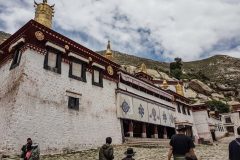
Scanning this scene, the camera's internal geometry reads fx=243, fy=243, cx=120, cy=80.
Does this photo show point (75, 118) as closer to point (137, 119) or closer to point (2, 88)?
point (2, 88)

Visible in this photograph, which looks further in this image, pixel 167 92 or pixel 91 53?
pixel 167 92

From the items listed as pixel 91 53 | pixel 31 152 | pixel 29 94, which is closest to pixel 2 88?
pixel 29 94

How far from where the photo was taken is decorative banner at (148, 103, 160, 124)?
25.3 meters

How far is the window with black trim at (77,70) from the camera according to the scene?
18064 millimetres

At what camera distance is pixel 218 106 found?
187 ft

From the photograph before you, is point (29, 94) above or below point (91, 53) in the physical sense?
below

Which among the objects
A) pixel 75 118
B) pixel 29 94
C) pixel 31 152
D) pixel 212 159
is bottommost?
pixel 212 159

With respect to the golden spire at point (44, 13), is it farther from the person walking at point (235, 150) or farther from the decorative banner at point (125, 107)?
the person walking at point (235, 150)

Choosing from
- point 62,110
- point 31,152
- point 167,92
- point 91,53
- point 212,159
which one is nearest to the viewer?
point 31,152

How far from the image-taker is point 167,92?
31.2 metres

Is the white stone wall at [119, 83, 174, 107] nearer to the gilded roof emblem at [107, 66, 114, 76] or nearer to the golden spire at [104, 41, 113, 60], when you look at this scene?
the gilded roof emblem at [107, 66, 114, 76]

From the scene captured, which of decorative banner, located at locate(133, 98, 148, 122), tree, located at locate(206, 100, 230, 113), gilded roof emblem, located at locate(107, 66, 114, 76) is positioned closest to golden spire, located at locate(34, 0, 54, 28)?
gilded roof emblem, located at locate(107, 66, 114, 76)

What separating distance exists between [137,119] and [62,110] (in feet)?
28.8

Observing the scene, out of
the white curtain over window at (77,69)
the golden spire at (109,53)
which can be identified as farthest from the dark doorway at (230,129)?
the white curtain over window at (77,69)
